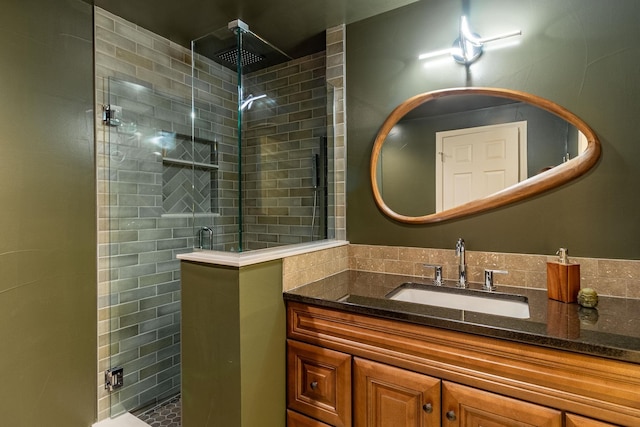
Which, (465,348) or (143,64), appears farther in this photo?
(143,64)

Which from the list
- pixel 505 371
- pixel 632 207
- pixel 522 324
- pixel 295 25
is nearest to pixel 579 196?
pixel 632 207

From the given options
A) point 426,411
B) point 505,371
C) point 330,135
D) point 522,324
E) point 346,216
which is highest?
point 330,135

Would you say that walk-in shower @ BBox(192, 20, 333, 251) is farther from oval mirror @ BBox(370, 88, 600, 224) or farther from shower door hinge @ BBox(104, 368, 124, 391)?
shower door hinge @ BBox(104, 368, 124, 391)

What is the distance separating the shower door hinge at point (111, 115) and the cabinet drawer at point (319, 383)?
1692 mm

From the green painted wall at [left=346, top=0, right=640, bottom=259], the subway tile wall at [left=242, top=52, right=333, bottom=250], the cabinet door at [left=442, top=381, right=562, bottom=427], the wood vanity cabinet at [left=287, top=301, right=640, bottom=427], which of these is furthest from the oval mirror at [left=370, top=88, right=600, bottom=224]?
the cabinet door at [left=442, top=381, right=562, bottom=427]

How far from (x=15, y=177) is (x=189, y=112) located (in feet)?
3.85

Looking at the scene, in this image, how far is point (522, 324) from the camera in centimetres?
107

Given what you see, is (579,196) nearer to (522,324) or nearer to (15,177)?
(522,324)

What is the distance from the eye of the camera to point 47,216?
173cm

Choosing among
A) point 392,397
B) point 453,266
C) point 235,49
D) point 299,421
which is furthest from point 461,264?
point 235,49

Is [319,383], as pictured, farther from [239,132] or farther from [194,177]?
[194,177]

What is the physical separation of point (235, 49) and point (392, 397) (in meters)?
1.66

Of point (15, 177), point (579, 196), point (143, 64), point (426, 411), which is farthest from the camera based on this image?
point (143, 64)

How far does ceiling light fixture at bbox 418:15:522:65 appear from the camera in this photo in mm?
1628
